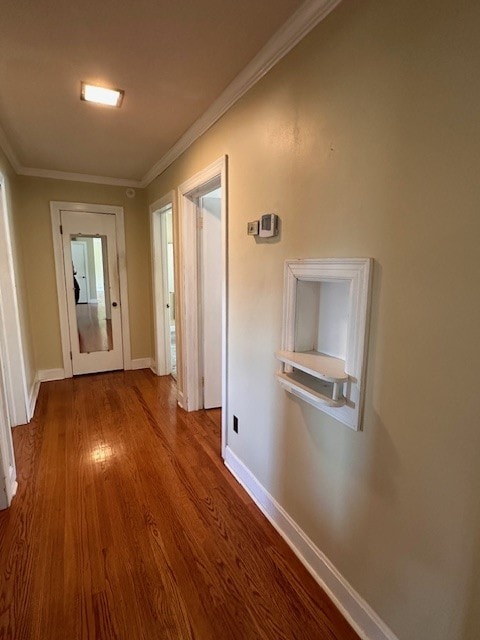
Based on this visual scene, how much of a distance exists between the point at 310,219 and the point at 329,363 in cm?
63

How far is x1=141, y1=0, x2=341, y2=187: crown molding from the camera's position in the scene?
1.26 metres

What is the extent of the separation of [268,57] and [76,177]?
3077 millimetres

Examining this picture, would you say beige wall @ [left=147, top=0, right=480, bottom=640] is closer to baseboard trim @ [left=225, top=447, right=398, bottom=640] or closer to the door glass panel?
baseboard trim @ [left=225, top=447, right=398, bottom=640]

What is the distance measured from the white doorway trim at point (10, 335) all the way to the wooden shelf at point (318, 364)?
249 cm

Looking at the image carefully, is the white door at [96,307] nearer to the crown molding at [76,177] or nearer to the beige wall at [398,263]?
the crown molding at [76,177]

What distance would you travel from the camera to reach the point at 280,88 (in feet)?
5.00

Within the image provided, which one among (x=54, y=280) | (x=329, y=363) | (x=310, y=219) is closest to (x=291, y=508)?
(x=329, y=363)

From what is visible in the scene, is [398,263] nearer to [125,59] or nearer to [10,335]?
[125,59]

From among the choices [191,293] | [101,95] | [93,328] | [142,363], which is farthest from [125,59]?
[142,363]

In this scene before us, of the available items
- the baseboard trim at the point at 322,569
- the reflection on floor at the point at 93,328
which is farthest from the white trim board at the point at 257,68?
the baseboard trim at the point at 322,569

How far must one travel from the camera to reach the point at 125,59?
1628 mm

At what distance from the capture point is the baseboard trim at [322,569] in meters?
1.22

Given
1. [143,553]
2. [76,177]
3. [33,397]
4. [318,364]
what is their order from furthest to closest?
[76,177], [33,397], [143,553], [318,364]

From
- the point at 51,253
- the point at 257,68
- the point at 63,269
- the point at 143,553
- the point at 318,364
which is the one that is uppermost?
the point at 257,68
